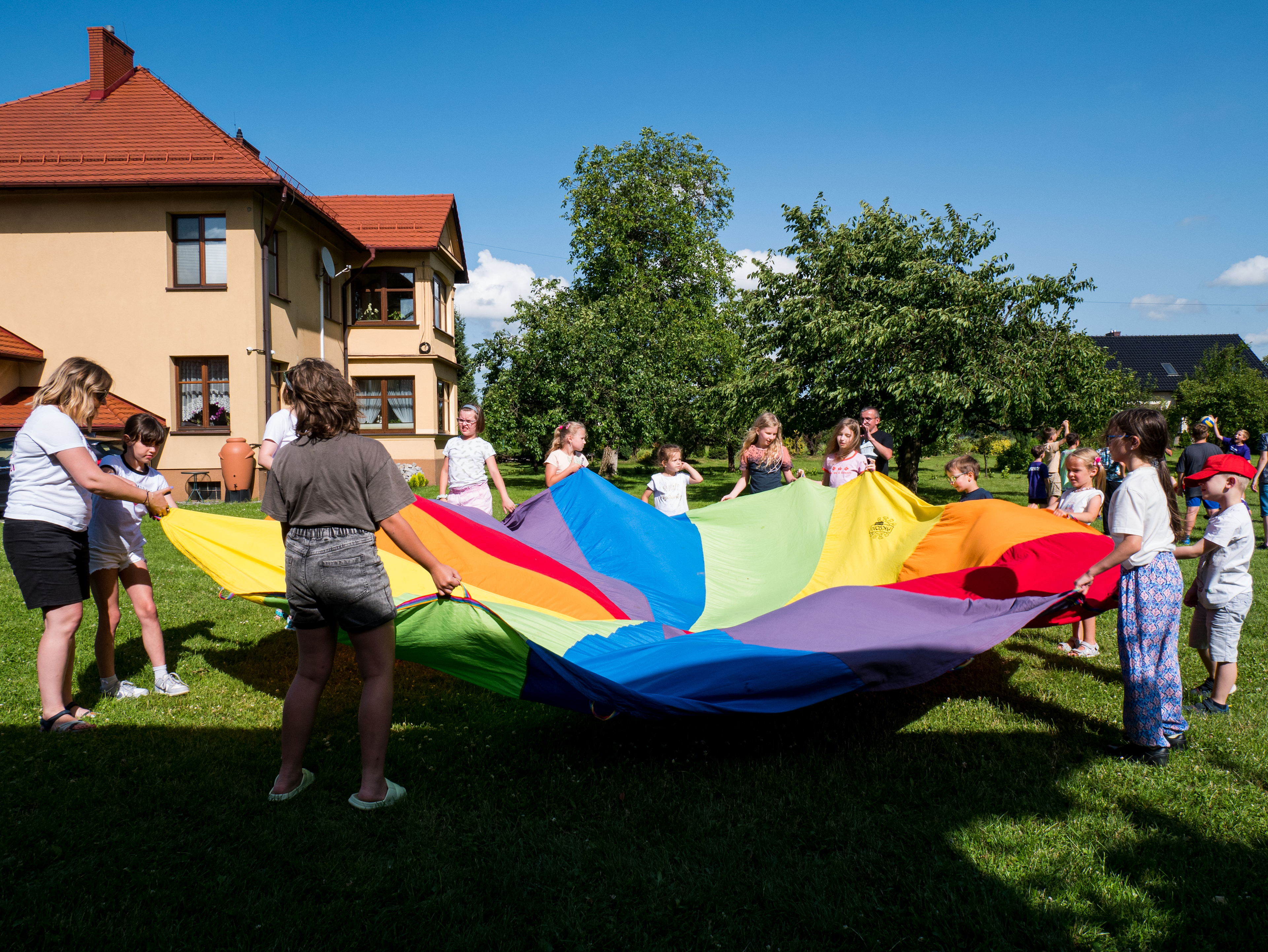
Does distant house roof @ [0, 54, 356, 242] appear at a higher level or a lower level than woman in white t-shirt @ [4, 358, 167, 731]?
higher

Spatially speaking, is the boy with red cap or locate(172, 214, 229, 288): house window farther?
locate(172, 214, 229, 288): house window

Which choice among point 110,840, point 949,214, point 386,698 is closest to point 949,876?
point 386,698

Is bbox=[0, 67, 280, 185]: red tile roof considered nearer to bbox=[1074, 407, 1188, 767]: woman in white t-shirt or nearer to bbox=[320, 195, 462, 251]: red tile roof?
bbox=[320, 195, 462, 251]: red tile roof

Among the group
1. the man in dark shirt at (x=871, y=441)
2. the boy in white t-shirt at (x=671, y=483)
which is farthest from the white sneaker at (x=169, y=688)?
the man in dark shirt at (x=871, y=441)

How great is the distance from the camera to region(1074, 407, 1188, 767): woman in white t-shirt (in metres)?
3.73

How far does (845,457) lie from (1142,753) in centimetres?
342

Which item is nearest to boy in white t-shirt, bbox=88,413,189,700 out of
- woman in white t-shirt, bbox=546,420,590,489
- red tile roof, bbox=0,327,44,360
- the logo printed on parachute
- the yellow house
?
woman in white t-shirt, bbox=546,420,590,489

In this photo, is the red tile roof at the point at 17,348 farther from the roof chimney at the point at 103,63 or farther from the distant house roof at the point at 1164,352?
the distant house roof at the point at 1164,352

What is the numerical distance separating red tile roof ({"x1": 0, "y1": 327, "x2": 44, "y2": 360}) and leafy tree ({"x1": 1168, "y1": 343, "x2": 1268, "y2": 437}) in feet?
106

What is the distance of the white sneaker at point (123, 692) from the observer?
4559mm

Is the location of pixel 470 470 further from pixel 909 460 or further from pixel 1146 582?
pixel 909 460

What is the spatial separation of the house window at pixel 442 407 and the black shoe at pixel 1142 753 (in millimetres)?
19651

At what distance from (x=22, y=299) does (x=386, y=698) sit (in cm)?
1747

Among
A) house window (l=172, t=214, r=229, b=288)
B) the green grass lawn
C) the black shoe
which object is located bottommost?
the green grass lawn
